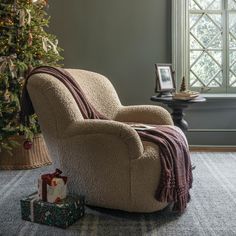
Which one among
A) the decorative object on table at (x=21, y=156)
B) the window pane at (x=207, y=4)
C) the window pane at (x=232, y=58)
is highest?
the window pane at (x=207, y=4)

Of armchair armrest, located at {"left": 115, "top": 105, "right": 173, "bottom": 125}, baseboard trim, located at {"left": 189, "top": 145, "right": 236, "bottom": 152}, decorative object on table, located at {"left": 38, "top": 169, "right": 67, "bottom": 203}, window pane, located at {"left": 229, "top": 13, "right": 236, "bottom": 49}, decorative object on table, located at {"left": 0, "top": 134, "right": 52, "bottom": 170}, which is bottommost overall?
baseboard trim, located at {"left": 189, "top": 145, "right": 236, "bottom": 152}

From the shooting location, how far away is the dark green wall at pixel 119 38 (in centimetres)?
384

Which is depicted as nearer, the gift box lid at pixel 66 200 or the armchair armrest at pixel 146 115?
the gift box lid at pixel 66 200

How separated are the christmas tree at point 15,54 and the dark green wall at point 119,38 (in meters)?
0.74

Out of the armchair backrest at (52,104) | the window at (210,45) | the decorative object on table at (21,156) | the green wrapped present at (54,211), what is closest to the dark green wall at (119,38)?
the window at (210,45)

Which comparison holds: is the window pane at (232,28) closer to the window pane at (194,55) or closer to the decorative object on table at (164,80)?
the window pane at (194,55)

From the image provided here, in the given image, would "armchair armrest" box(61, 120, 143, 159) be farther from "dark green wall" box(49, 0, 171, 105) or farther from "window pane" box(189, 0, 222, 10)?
"window pane" box(189, 0, 222, 10)

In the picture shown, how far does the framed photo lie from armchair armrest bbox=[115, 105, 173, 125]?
572mm

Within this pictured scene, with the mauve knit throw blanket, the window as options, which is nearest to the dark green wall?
the window

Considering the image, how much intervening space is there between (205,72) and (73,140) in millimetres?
2402

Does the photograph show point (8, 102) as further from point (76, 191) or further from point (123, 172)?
point (123, 172)

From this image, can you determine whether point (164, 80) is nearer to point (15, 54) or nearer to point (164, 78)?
point (164, 78)

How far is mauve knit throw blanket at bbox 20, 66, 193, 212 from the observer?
2031mm

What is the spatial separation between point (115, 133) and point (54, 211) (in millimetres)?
525
